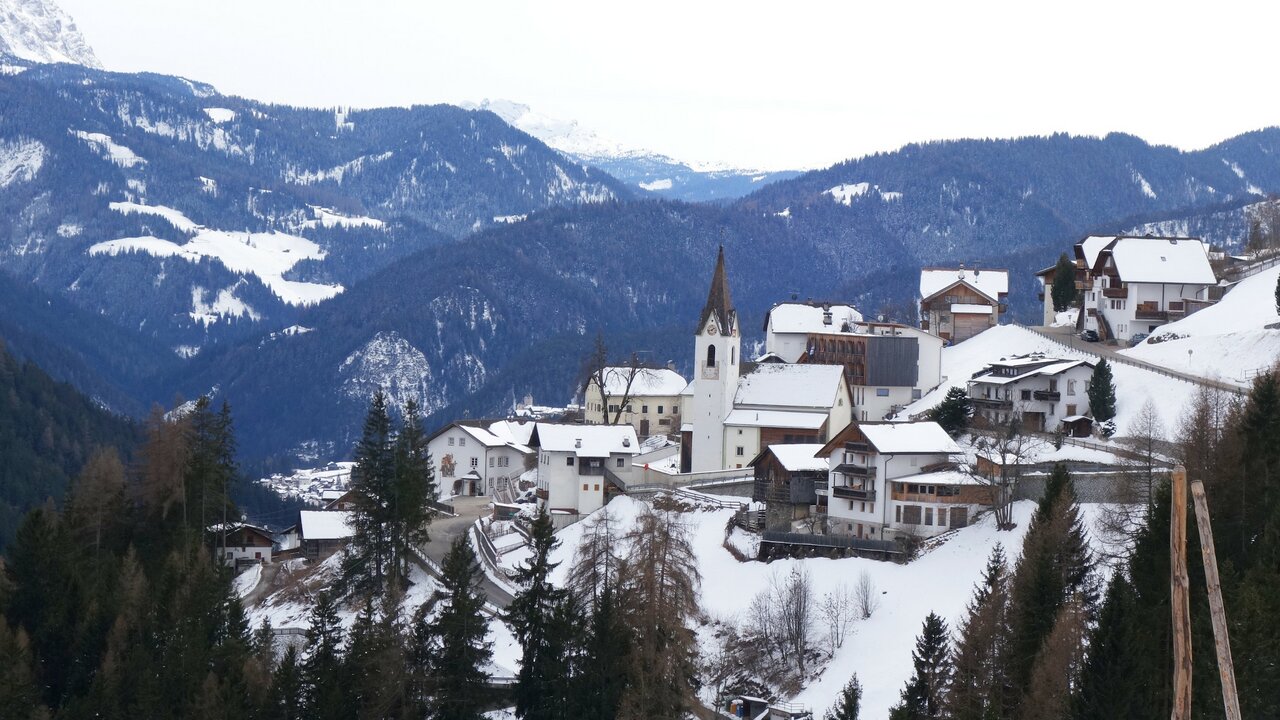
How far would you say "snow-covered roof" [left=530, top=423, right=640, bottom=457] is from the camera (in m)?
84.7

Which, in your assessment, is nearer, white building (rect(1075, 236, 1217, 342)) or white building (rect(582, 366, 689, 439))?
white building (rect(1075, 236, 1217, 342))

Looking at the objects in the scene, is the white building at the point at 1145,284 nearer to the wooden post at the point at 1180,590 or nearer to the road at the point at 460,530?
the road at the point at 460,530

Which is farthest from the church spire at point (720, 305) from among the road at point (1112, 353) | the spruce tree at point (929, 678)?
the spruce tree at point (929, 678)

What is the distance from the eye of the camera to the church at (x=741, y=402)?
3492 inches

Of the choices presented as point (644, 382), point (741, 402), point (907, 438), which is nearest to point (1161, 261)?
point (741, 402)

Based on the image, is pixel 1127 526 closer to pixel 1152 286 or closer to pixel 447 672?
pixel 447 672

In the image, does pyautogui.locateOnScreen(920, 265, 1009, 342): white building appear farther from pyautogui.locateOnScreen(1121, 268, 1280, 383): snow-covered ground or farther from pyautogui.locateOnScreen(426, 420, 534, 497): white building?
pyautogui.locateOnScreen(426, 420, 534, 497): white building

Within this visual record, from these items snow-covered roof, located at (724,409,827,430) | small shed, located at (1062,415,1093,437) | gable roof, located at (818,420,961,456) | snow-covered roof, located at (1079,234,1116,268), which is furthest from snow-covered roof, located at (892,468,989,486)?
snow-covered roof, located at (1079,234,1116,268)

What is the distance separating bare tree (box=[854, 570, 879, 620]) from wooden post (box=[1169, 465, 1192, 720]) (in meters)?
38.8

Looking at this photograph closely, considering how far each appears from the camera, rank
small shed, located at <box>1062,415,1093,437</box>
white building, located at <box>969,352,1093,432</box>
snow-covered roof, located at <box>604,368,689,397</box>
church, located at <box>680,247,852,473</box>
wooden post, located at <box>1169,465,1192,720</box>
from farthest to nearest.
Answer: snow-covered roof, located at <box>604,368,689,397</box>
church, located at <box>680,247,852,473</box>
white building, located at <box>969,352,1093,432</box>
small shed, located at <box>1062,415,1093,437</box>
wooden post, located at <box>1169,465,1192,720</box>

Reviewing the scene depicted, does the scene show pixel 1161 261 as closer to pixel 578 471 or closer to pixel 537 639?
pixel 578 471

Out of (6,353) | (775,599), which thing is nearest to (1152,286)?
(775,599)

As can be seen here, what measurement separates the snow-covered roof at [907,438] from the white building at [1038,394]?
7.05 meters

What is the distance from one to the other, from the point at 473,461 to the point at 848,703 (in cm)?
5406
